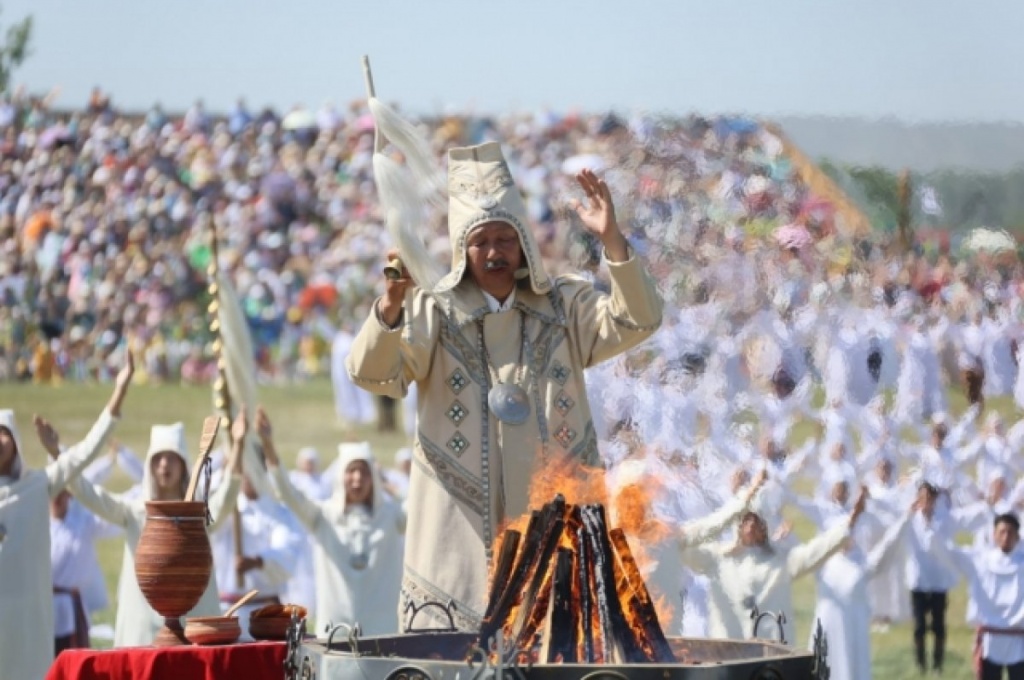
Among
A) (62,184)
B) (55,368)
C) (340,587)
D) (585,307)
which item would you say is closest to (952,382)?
(340,587)

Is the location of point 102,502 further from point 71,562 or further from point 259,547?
point 259,547

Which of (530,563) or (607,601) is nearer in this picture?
(607,601)

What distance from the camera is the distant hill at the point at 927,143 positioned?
15.7 meters

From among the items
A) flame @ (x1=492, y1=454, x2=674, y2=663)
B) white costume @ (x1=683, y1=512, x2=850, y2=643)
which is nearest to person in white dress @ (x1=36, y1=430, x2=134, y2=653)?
white costume @ (x1=683, y1=512, x2=850, y2=643)

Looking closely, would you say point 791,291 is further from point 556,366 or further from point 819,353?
point 556,366

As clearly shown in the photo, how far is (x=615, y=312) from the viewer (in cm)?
676

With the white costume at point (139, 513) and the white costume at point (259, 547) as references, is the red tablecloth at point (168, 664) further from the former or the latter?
the white costume at point (259, 547)

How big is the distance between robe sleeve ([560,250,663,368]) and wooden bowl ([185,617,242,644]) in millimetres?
1348

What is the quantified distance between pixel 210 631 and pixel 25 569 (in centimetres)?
526

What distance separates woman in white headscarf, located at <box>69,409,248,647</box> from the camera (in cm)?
1155

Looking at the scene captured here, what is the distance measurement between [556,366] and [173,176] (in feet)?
80.7

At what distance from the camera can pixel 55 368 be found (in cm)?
2870

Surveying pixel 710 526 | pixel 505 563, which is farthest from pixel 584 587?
pixel 710 526

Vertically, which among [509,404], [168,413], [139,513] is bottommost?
[139,513]
